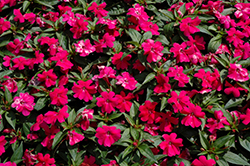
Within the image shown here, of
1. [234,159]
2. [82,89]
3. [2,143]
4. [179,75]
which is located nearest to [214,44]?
[179,75]

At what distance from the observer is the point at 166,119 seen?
2297mm

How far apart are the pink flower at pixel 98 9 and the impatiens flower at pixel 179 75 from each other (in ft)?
3.40

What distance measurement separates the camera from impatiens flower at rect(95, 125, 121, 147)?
6.73 feet

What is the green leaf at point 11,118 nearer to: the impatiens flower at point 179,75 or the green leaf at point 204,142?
the impatiens flower at point 179,75

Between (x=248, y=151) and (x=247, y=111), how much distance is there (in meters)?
0.38

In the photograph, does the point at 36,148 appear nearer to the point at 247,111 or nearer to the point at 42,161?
the point at 42,161

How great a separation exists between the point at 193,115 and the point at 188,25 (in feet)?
3.20

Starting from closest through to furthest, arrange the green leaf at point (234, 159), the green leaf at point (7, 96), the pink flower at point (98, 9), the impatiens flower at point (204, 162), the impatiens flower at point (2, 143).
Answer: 1. the impatiens flower at point (204, 162)
2. the green leaf at point (234, 159)
3. the impatiens flower at point (2, 143)
4. the green leaf at point (7, 96)
5. the pink flower at point (98, 9)

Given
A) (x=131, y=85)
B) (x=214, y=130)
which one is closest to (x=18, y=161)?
(x=131, y=85)

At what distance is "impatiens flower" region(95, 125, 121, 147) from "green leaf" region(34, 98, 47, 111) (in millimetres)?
658

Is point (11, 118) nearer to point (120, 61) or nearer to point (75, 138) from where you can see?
point (75, 138)

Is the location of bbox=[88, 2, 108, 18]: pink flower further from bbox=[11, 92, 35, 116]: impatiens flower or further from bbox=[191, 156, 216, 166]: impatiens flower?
bbox=[191, 156, 216, 166]: impatiens flower

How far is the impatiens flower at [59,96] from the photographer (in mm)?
2260

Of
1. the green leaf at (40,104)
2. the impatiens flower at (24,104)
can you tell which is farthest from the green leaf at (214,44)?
the impatiens flower at (24,104)
